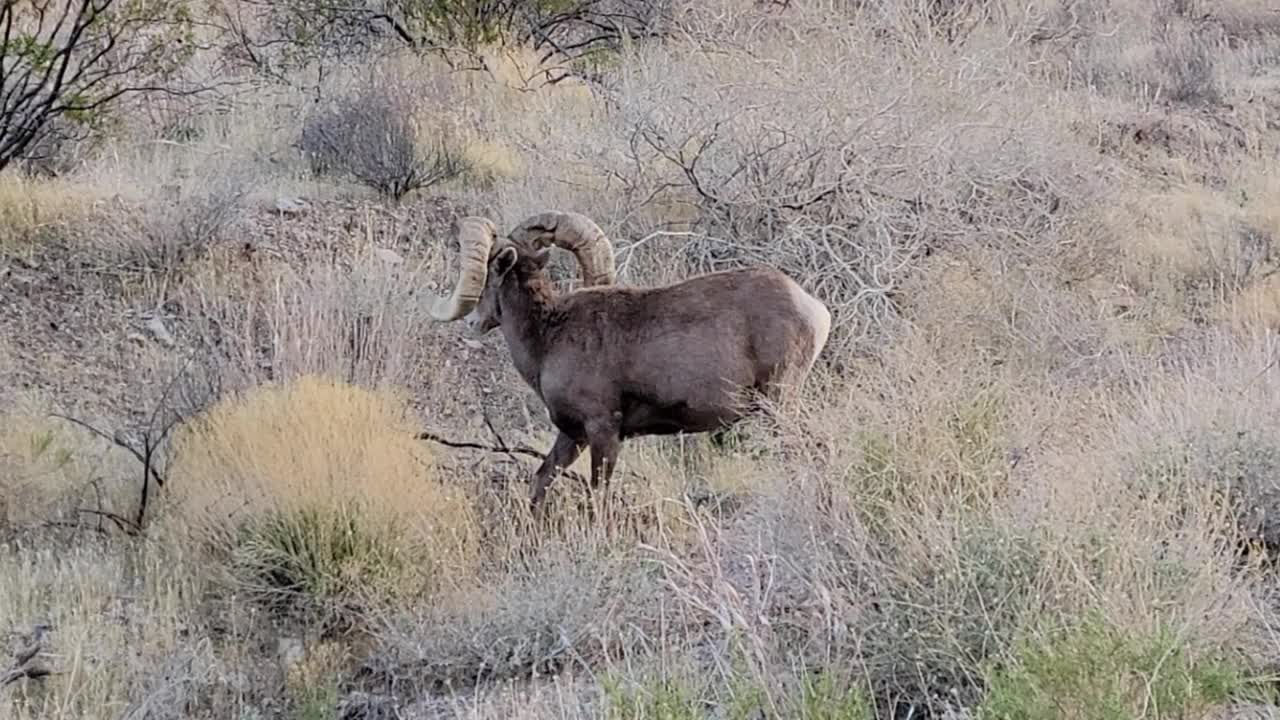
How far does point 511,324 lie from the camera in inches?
287

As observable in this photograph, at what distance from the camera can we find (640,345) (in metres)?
6.98

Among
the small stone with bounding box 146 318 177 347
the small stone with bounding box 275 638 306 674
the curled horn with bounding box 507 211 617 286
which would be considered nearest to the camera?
the small stone with bounding box 275 638 306 674

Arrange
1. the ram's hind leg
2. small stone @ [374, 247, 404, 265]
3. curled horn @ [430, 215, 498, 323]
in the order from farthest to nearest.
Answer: small stone @ [374, 247, 404, 265]
curled horn @ [430, 215, 498, 323]
the ram's hind leg

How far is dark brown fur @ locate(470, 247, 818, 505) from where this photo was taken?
22.7 feet

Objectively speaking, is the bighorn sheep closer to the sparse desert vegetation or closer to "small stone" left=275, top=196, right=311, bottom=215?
the sparse desert vegetation

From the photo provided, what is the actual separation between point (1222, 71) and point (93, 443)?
1389 centimetres

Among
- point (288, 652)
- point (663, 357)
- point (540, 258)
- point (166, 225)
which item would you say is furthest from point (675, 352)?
point (166, 225)

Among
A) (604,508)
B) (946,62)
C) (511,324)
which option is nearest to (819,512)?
(604,508)

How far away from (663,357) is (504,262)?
95 centimetres

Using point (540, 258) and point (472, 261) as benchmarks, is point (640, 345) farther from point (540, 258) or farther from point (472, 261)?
point (472, 261)

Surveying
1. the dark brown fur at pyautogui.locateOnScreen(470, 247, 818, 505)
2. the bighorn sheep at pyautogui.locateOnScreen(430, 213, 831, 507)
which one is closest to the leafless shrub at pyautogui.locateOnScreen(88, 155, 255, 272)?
the bighorn sheep at pyautogui.locateOnScreen(430, 213, 831, 507)

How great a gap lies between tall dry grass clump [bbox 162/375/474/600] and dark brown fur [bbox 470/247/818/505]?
0.67 m

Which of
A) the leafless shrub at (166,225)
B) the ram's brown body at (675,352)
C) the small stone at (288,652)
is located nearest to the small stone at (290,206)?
the leafless shrub at (166,225)

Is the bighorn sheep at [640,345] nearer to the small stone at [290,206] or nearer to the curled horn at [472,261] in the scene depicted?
the curled horn at [472,261]
